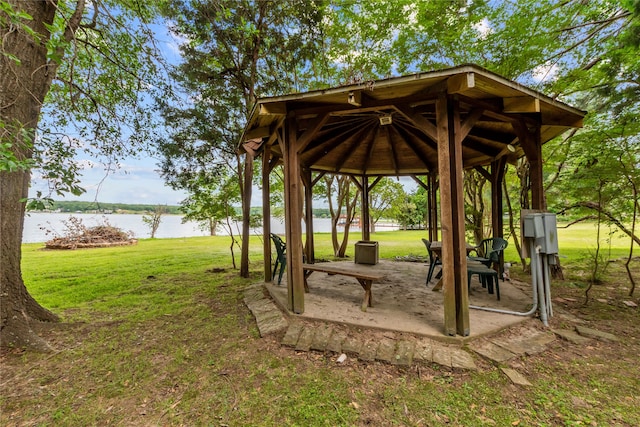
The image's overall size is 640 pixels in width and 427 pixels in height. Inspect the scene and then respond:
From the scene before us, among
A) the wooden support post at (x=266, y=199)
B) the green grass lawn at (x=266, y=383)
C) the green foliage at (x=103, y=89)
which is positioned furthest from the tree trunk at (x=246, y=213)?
the green grass lawn at (x=266, y=383)

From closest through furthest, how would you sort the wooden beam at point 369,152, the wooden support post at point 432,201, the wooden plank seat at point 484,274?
the wooden plank seat at point 484,274, the wooden beam at point 369,152, the wooden support post at point 432,201

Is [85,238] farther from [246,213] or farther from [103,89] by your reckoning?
[246,213]

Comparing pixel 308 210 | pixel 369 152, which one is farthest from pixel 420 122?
pixel 308 210

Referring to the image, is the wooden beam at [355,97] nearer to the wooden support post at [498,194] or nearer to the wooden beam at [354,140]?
the wooden beam at [354,140]

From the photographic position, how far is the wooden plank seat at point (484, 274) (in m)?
3.57

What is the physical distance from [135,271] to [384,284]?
6526 mm

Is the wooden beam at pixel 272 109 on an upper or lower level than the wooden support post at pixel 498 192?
upper

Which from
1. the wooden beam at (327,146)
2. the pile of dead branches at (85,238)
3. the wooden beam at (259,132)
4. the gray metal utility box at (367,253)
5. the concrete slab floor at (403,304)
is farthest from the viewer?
the pile of dead branches at (85,238)

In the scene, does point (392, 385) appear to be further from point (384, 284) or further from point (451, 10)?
point (451, 10)

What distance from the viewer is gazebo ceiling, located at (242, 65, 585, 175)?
2729mm

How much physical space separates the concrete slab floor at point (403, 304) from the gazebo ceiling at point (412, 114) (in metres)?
2.14

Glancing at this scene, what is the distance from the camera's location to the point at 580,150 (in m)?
4.77

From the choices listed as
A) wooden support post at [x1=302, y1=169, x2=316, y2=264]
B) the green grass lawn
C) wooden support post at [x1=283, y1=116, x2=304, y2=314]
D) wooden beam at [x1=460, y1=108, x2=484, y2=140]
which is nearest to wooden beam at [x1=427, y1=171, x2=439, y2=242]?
wooden support post at [x1=302, y1=169, x2=316, y2=264]

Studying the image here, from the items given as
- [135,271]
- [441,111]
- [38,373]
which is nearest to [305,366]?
[38,373]
